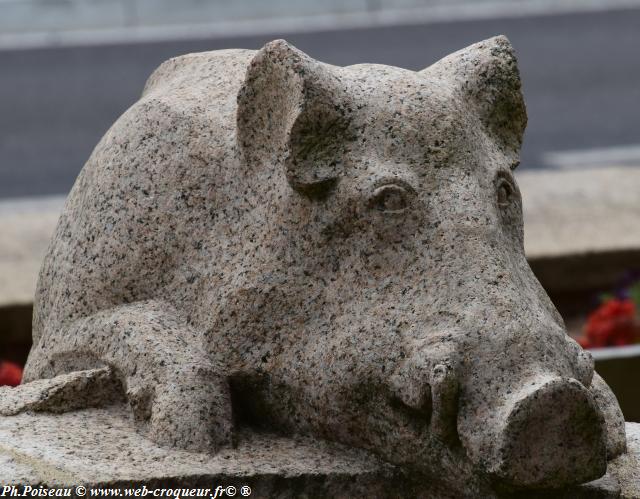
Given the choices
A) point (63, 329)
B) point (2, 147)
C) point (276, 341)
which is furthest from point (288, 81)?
point (2, 147)

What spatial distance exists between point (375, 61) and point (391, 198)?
26.3 ft

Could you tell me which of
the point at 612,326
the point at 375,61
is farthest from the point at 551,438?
the point at 375,61

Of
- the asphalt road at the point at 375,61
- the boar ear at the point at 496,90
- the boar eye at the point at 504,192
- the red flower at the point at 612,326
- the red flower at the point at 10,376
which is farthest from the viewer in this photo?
the asphalt road at the point at 375,61

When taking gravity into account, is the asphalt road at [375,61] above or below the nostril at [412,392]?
above

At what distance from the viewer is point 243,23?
12.6m

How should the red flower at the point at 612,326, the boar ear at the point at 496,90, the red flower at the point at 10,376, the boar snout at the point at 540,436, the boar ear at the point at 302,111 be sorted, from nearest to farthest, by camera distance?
the boar snout at the point at 540,436 < the boar ear at the point at 302,111 < the boar ear at the point at 496,90 < the red flower at the point at 10,376 < the red flower at the point at 612,326

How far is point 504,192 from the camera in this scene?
316 centimetres

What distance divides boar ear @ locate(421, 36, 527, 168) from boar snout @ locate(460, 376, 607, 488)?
2.25 feet

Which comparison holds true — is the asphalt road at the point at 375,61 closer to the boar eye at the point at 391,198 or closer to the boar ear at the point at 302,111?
the boar ear at the point at 302,111

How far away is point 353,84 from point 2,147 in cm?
653

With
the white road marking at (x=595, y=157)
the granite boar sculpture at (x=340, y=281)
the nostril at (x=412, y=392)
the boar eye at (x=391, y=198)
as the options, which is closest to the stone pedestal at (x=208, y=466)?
the granite boar sculpture at (x=340, y=281)

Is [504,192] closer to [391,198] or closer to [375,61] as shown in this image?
[391,198]

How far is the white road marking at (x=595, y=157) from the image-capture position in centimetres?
873

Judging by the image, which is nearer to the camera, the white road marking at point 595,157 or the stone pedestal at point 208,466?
the stone pedestal at point 208,466
